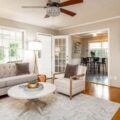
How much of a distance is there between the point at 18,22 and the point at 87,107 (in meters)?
3.87

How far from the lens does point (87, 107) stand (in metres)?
2.75

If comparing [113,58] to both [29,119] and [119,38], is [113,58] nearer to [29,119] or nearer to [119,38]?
[119,38]

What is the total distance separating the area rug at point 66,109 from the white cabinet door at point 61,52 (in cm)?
264

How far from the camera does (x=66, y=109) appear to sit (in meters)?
2.66

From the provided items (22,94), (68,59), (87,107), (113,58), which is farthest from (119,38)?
(22,94)

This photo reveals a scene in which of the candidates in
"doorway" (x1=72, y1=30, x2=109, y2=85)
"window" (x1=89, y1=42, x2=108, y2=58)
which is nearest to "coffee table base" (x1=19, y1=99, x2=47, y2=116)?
"doorway" (x1=72, y1=30, x2=109, y2=85)

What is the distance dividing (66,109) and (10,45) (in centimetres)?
329

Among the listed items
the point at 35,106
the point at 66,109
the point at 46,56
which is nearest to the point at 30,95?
the point at 35,106

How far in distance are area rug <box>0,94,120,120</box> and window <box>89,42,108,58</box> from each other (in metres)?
5.70

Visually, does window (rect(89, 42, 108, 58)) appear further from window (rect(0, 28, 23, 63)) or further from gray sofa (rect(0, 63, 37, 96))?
gray sofa (rect(0, 63, 37, 96))

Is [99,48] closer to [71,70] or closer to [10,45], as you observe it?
[71,70]

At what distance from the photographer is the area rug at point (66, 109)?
2330mm

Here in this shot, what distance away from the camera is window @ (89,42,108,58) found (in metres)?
8.30

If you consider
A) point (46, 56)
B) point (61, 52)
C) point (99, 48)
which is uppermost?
point (99, 48)
